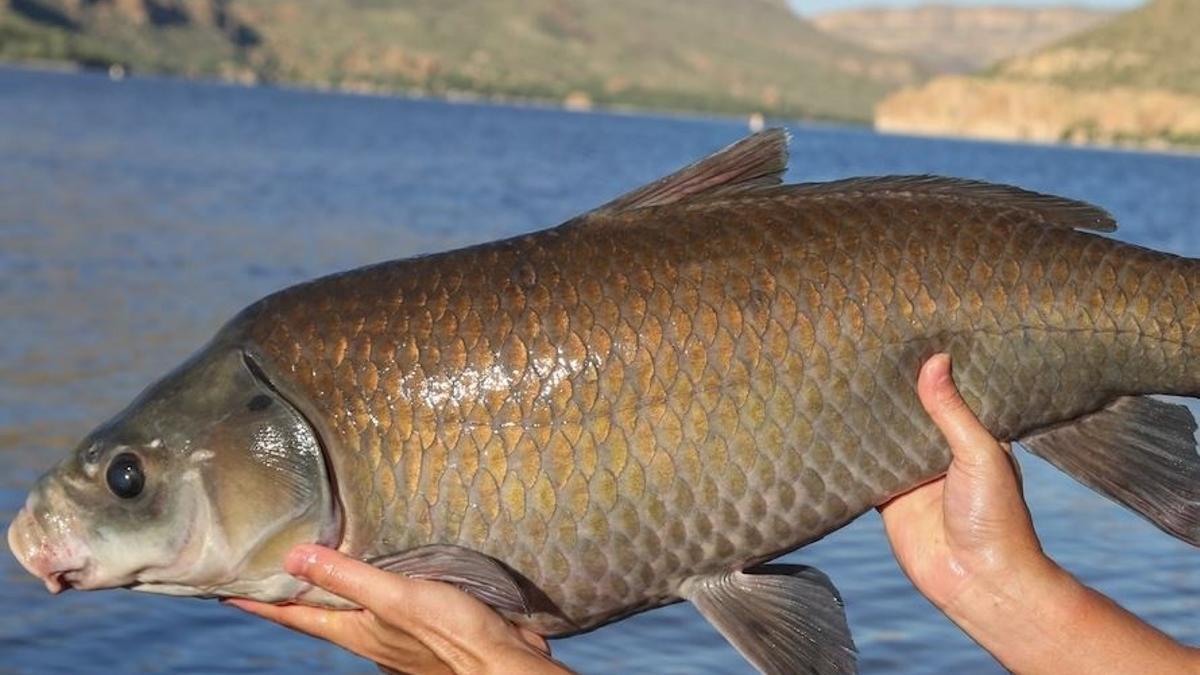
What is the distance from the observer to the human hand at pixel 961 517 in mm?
3902

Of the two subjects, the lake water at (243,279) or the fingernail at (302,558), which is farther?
the lake water at (243,279)

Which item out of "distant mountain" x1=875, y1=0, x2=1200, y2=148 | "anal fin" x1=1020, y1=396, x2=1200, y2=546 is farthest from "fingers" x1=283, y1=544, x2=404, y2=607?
"distant mountain" x1=875, y1=0, x2=1200, y2=148

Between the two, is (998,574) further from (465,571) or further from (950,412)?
(465,571)

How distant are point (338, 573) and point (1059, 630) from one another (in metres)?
1.64

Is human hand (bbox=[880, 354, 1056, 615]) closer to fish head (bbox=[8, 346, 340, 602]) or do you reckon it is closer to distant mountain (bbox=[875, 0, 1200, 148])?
fish head (bbox=[8, 346, 340, 602])

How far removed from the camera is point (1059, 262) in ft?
13.3

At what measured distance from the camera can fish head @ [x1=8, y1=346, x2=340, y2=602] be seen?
384cm

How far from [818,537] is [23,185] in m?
32.5

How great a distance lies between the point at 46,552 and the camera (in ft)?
12.6

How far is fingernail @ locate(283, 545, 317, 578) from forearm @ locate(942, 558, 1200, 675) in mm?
1518

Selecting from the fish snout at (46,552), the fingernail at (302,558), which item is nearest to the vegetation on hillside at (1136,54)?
the fingernail at (302,558)

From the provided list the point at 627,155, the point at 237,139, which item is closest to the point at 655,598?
the point at 237,139

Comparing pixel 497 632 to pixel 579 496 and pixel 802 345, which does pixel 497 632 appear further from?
pixel 802 345

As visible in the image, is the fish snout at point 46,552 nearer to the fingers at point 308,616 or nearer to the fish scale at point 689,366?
the fingers at point 308,616
